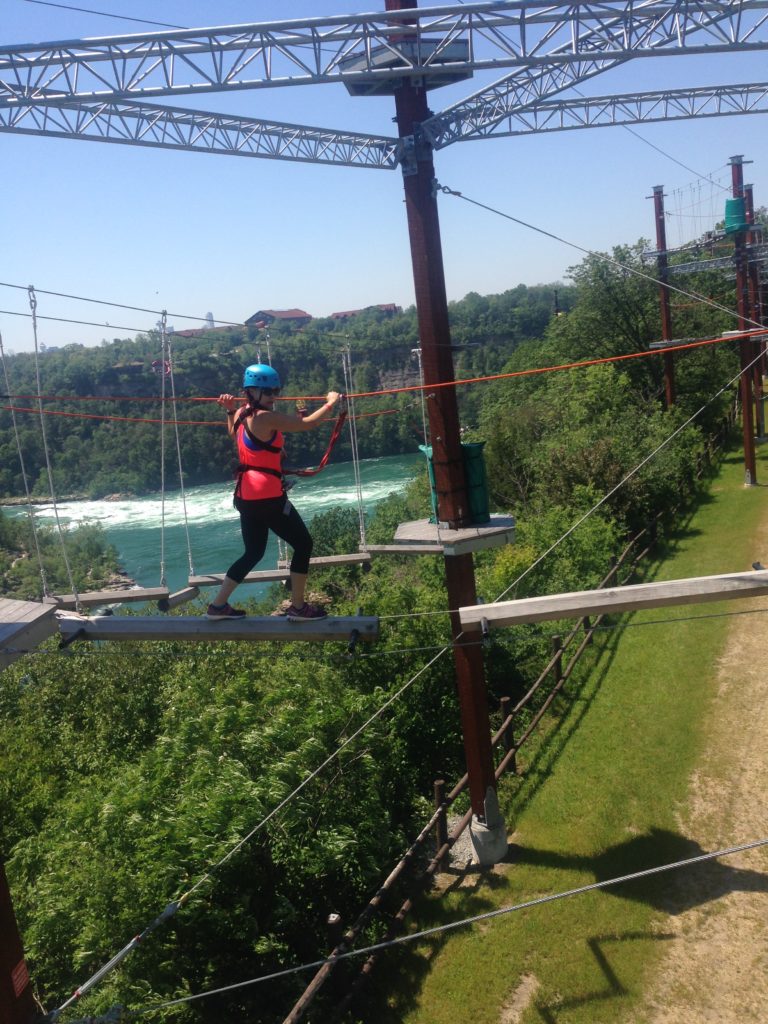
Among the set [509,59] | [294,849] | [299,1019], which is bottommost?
[299,1019]

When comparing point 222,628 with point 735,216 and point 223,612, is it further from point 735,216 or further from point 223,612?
point 735,216

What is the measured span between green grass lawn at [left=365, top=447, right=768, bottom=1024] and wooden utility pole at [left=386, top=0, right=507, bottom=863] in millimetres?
1772


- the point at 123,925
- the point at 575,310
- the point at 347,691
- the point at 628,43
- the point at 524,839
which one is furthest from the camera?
the point at 575,310

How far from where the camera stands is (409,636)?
10.5 metres

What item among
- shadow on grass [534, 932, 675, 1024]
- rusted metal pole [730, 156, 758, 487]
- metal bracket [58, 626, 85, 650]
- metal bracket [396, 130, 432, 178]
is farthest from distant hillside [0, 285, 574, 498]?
shadow on grass [534, 932, 675, 1024]

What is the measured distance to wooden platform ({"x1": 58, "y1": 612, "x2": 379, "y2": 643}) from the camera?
5.09 metres

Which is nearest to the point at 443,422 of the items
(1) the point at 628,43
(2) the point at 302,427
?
(2) the point at 302,427

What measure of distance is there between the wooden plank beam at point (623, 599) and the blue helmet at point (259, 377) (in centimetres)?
188

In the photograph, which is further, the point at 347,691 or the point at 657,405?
the point at 657,405

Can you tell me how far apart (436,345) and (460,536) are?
1.66 m

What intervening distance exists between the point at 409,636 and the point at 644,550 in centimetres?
755

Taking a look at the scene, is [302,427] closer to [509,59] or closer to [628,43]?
[509,59]

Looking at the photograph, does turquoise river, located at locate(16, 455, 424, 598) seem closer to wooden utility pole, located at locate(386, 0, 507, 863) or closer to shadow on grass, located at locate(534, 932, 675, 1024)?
wooden utility pole, located at locate(386, 0, 507, 863)

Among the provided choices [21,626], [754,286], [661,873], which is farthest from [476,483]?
[754,286]
